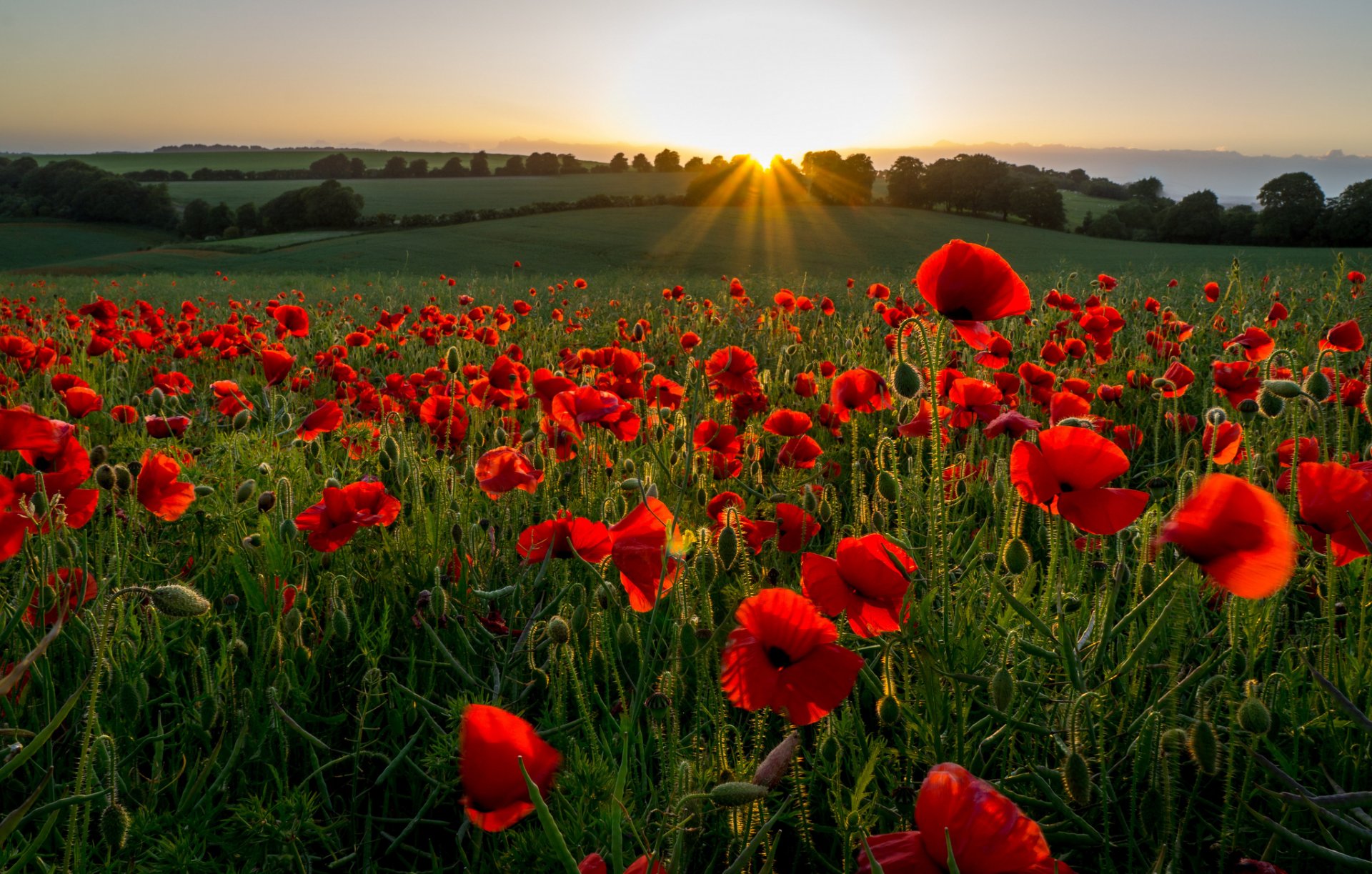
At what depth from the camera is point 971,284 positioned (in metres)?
1.33

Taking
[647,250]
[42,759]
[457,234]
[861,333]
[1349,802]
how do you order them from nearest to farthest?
[1349,802] → [42,759] → [861,333] → [647,250] → [457,234]

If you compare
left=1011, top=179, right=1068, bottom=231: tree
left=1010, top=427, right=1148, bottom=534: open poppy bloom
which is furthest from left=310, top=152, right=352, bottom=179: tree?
left=1010, top=427, right=1148, bottom=534: open poppy bloom

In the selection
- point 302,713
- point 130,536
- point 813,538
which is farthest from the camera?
point 813,538

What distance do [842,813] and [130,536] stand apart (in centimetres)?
200

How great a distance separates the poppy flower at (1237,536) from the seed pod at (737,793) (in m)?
0.61

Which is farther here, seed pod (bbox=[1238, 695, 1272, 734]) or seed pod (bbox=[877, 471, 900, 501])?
seed pod (bbox=[877, 471, 900, 501])

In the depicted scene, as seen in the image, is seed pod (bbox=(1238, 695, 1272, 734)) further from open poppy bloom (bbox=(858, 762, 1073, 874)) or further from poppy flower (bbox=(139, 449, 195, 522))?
poppy flower (bbox=(139, 449, 195, 522))

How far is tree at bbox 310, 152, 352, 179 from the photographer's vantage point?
78.0 meters

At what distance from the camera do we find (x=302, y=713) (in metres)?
1.57

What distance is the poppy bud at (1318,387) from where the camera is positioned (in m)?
1.65

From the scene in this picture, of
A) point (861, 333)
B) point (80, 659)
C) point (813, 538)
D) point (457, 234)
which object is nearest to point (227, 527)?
point (80, 659)

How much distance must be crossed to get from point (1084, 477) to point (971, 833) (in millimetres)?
647

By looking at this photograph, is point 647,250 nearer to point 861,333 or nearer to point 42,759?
point 861,333

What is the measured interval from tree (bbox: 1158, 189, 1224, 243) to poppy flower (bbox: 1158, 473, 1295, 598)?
48223 mm
